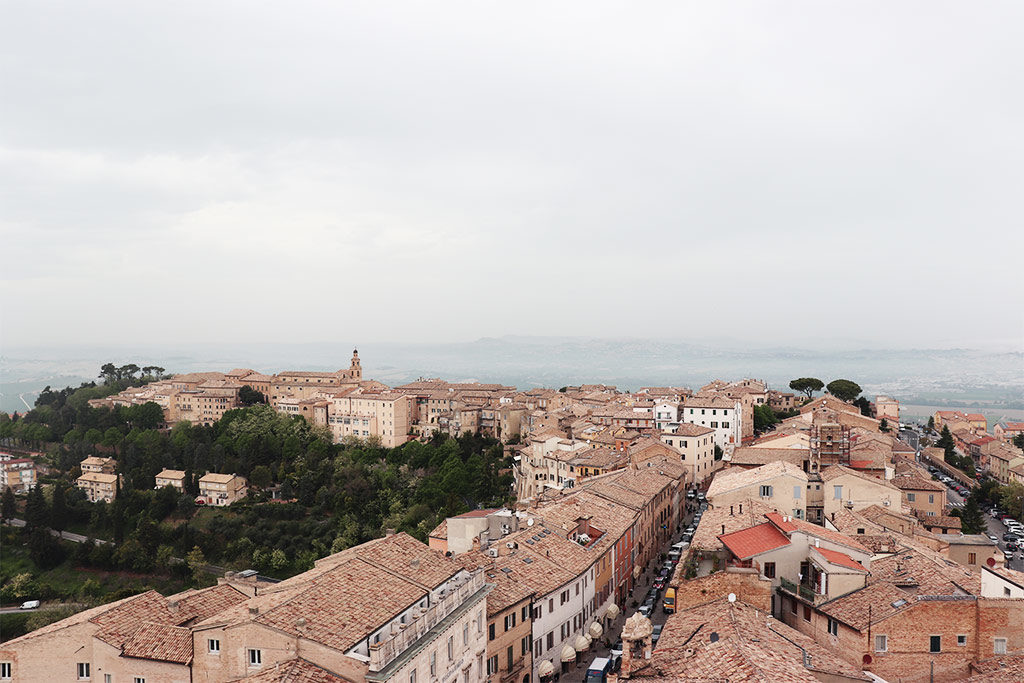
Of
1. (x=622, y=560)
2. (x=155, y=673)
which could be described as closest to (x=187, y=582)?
(x=622, y=560)

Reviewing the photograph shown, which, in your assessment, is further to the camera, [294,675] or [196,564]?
[196,564]

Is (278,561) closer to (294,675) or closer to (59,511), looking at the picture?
(59,511)

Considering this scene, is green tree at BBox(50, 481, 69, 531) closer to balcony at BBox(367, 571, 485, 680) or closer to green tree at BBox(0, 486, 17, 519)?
green tree at BBox(0, 486, 17, 519)

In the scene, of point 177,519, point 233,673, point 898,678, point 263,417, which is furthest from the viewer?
point 263,417

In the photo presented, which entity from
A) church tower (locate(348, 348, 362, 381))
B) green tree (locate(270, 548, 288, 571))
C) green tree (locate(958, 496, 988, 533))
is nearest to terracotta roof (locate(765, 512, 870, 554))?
green tree (locate(958, 496, 988, 533))

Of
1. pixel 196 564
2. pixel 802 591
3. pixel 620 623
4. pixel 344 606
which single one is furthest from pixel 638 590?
pixel 196 564

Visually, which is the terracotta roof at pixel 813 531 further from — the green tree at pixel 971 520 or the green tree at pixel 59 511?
the green tree at pixel 59 511

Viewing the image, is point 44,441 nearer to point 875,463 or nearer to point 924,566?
point 875,463
